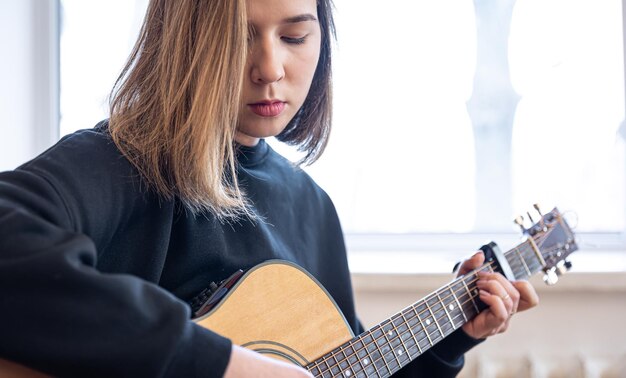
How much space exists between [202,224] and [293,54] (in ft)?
0.88

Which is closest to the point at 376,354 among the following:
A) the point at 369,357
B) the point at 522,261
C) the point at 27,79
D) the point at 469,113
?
the point at 369,357

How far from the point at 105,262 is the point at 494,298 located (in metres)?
0.61

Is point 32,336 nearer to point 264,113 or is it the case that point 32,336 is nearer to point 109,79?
point 264,113

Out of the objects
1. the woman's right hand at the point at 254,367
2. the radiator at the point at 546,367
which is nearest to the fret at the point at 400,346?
the woman's right hand at the point at 254,367

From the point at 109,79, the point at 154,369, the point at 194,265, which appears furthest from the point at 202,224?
the point at 109,79

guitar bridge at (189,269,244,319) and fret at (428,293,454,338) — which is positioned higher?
guitar bridge at (189,269,244,319)

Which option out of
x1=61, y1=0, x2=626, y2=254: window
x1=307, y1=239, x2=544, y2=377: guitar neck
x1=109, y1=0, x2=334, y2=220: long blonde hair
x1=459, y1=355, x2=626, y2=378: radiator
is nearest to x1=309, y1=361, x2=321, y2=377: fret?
x1=307, y1=239, x2=544, y2=377: guitar neck

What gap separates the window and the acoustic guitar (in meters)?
0.73

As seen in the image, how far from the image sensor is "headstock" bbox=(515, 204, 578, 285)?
4.46ft

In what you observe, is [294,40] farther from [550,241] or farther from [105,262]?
[550,241]

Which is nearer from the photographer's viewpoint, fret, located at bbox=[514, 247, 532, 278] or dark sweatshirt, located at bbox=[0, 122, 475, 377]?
dark sweatshirt, located at bbox=[0, 122, 475, 377]

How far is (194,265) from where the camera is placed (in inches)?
41.2

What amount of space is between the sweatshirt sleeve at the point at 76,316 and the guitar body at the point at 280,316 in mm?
130

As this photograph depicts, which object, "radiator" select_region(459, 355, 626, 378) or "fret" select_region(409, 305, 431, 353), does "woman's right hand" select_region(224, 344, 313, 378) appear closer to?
"fret" select_region(409, 305, 431, 353)
